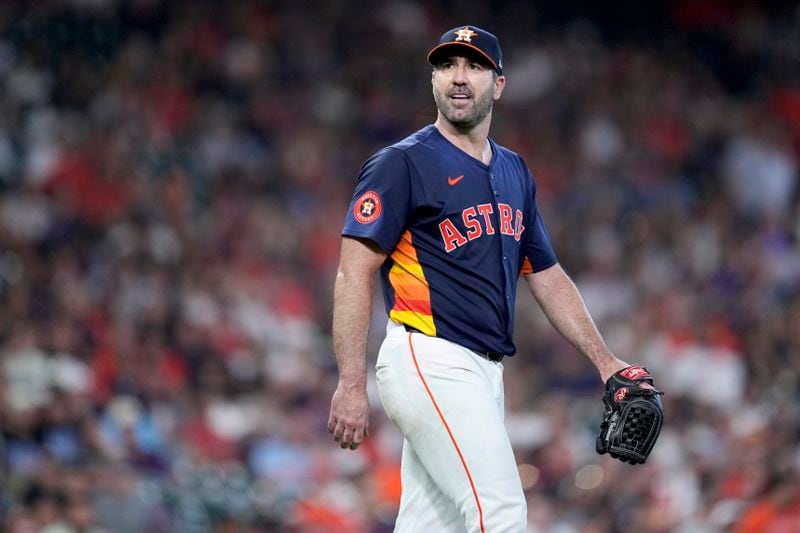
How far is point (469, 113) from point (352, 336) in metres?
0.86

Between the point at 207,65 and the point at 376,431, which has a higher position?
the point at 207,65

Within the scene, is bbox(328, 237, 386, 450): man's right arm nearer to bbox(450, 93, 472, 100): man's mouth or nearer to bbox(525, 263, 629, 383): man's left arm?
bbox(450, 93, 472, 100): man's mouth

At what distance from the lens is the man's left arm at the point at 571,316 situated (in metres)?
4.09

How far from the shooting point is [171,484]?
7508 mm

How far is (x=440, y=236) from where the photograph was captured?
3.96m

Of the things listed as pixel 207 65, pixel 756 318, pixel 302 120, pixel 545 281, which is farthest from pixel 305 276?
pixel 545 281

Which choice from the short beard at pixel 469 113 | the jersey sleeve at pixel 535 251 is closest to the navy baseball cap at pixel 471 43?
the short beard at pixel 469 113

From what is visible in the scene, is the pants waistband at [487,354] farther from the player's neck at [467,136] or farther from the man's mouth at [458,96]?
the man's mouth at [458,96]

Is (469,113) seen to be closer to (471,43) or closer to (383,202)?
(471,43)

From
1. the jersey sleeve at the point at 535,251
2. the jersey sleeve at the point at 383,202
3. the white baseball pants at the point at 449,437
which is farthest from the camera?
the jersey sleeve at the point at 535,251

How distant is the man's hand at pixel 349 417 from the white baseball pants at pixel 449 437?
18 cm

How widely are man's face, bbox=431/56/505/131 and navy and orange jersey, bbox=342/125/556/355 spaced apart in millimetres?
113

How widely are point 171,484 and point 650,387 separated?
4.29 m

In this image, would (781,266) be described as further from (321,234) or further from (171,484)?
(171,484)
